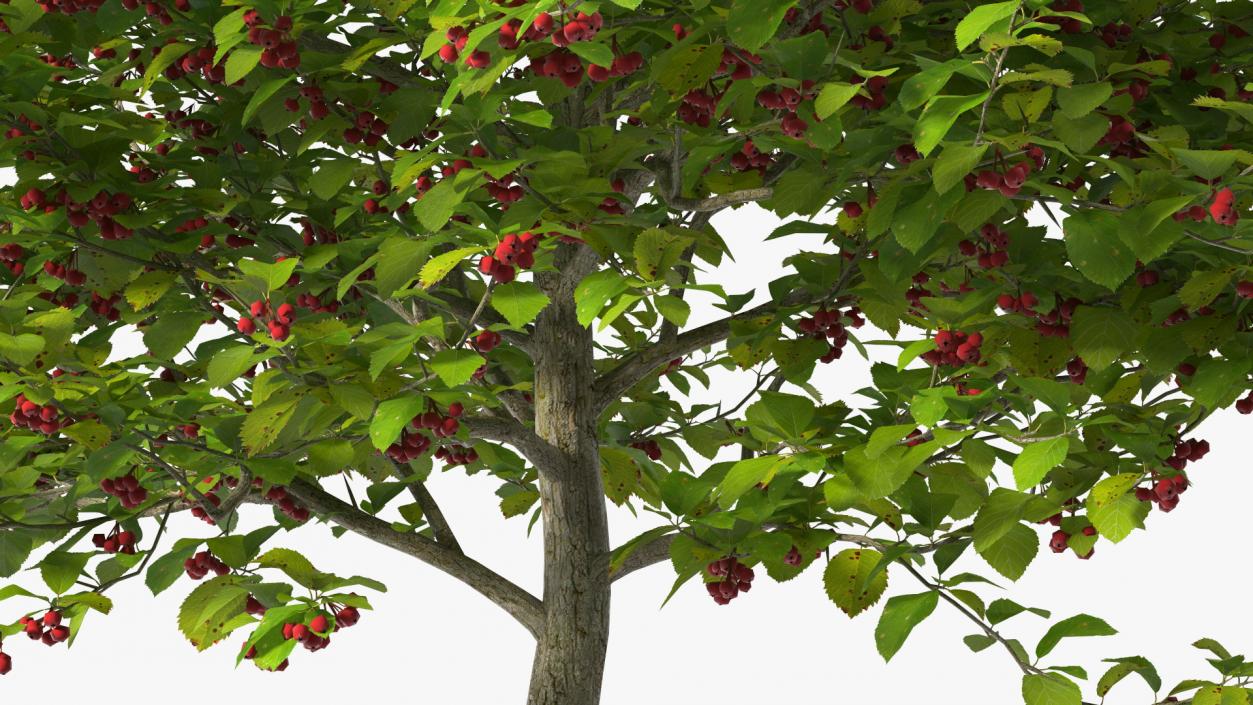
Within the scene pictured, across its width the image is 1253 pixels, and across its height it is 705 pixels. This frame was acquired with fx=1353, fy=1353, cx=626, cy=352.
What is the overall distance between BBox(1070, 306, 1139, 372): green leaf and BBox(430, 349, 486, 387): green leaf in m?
1.18

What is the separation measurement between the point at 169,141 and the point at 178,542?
1.15 m

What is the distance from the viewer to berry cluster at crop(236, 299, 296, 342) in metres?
2.51

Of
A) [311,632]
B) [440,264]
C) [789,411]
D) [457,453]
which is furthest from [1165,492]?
[457,453]

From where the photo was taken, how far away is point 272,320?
2564 mm

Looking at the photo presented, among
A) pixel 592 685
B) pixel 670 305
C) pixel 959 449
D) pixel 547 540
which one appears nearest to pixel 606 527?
pixel 547 540

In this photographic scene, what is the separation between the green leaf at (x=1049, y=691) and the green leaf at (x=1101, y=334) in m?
0.67

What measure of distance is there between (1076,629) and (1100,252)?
84 cm

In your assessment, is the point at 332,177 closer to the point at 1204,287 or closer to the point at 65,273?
the point at 65,273

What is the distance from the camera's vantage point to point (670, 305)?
7.82 ft

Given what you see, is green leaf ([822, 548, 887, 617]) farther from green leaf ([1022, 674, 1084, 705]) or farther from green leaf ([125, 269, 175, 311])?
green leaf ([125, 269, 175, 311])

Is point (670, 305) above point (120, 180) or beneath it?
beneath

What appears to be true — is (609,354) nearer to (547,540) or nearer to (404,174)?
(547,540)

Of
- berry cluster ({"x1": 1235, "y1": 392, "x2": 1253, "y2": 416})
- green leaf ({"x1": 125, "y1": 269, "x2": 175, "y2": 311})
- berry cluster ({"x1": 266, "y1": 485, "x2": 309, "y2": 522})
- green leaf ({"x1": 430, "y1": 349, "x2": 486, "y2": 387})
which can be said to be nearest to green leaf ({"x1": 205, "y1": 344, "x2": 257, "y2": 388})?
green leaf ({"x1": 430, "y1": 349, "x2": 486, "y2": 387})

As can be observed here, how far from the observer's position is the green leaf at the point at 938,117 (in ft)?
6.81
